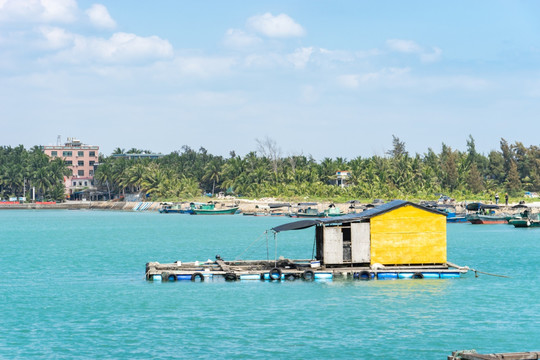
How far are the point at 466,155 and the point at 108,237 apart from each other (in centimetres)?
9577

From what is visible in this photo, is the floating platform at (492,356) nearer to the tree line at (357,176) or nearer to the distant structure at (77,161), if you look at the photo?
the tree line at (357,176)

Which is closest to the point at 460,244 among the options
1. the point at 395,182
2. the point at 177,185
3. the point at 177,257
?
the point at 177,257

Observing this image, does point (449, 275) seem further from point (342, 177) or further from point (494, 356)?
point (342, 177)

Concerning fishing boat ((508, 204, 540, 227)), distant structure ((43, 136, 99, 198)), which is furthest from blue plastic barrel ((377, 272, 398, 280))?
distant structure ((43, 136, 99, 198))

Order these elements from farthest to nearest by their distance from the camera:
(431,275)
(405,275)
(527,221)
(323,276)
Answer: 1. (527,221)
2. (431,275)
3. (323,276)
4. (405,275)

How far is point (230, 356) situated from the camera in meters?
23.1

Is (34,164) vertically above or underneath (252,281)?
above

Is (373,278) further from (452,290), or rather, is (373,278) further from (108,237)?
(108,237)

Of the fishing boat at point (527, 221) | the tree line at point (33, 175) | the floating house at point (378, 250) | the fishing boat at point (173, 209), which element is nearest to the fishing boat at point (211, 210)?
the fishing boat at point (173, 209)

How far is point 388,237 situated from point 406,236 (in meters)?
0.97

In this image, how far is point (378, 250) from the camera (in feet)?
121

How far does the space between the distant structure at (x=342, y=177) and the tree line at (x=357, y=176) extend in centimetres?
106

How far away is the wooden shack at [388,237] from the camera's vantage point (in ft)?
120

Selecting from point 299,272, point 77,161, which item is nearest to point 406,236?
point 299,272
